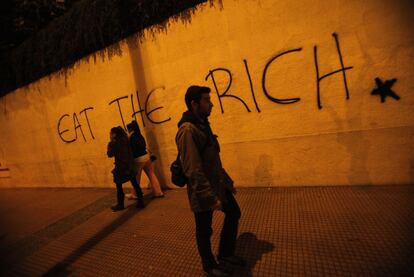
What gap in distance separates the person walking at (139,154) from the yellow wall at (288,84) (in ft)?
1.58

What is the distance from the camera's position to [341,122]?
12.2ft

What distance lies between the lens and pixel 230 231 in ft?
7.95

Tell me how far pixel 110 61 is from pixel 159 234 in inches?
152

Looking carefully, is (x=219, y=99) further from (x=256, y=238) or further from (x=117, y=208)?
(x=117, y=208)

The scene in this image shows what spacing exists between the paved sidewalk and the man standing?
28 cm

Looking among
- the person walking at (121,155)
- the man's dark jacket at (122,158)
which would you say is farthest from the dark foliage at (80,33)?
the man's dark jacket at (122,158)

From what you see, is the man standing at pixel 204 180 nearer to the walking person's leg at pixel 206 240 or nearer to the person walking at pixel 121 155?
the walking person's leg at pixel 206 240

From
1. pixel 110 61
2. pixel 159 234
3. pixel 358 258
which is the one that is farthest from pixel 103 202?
pixel 358 258

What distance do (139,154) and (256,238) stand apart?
2676mm

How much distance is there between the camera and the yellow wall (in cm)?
344

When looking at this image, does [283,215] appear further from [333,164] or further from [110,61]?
[110,61]

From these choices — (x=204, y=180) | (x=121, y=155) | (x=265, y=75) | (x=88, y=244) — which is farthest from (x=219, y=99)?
(x=88, y=244)

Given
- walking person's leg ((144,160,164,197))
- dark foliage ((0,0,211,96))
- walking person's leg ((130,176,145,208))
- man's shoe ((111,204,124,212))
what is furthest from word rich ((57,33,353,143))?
man's shoe ((111,204,124,212))

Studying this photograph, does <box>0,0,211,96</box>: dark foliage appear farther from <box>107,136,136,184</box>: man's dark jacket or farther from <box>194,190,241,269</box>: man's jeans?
<box>194,190,241,269</box>: man's jeans
